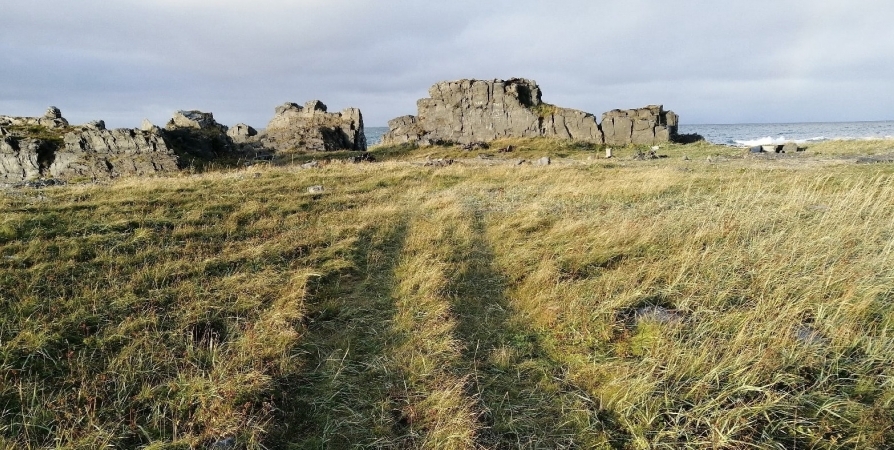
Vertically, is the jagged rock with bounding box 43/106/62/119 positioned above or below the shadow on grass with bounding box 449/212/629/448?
above

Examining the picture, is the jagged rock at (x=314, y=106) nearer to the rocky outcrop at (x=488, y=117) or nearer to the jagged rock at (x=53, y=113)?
the rocky outcrop at (x=488, y=117)

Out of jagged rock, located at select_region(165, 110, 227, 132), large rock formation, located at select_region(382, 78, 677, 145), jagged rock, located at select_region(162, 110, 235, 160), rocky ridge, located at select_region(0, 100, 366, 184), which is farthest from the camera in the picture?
large rock formation, located at select_region(382, 78, 677, 145)

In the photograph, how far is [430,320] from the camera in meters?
5.36

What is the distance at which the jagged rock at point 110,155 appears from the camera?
23938mm

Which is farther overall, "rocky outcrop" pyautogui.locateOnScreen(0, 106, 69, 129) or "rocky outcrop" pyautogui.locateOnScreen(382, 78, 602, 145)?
"rocky outcrop" pyautogui.locateOnScreen(382, 78, 602, 145)

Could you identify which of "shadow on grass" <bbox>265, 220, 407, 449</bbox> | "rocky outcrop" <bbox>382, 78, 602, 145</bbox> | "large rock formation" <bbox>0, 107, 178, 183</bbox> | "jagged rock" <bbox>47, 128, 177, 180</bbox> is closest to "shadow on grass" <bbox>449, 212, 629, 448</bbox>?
"shadow on grass" <bbox>265, 220, 407, 449</bbox>

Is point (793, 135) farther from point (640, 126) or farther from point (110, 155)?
point (110, 155)

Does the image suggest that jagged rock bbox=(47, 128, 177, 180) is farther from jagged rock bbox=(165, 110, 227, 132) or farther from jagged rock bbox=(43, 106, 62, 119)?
jagged rock bbox=(165, 110, 227, 132)

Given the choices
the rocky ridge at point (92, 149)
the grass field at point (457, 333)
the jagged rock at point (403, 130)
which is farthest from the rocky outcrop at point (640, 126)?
the grass field at point (457, 333)

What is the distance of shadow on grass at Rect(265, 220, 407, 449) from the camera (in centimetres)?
370

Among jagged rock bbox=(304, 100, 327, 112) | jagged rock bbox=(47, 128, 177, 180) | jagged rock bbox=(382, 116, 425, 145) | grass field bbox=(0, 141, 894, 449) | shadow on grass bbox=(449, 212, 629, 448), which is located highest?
jagged rock bbox=(304, 100, 327, 112)

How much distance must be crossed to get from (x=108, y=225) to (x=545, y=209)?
32.0ft

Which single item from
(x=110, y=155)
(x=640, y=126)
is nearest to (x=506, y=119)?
(x=640, y=126)

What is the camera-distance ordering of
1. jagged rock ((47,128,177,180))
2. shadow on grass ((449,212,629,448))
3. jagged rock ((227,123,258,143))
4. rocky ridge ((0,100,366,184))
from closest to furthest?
1. shadow on grass ((449,212,629,448))
2. jagged rock ((47,128,177,180))
3. rocky ridge ((0,100,366,184))
4. jagged rock ((227,123,258,143))
